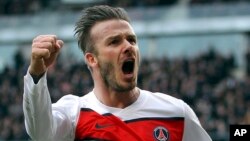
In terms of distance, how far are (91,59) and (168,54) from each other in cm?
1378

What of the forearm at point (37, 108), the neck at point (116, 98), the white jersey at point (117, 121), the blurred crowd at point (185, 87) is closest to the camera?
the forearm at point (37, 108)

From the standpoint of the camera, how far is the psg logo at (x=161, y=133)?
420cm

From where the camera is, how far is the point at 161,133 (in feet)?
13.8

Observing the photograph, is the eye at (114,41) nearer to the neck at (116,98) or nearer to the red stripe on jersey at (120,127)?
the neck at (116,98)

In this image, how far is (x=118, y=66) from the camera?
13.9ft

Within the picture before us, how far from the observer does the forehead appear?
4.27m

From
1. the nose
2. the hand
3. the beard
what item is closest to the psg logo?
the beard

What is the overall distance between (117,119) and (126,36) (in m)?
0.44

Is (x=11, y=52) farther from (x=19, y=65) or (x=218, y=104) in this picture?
(x=218, y=104)

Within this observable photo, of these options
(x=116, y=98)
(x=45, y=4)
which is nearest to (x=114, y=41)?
(x=116, y=98)

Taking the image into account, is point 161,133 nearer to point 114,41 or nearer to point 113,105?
point 113,105

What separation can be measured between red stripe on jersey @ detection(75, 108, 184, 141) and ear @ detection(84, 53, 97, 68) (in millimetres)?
245

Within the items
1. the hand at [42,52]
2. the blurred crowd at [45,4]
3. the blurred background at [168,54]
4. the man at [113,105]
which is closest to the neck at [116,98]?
the man at [113,105]

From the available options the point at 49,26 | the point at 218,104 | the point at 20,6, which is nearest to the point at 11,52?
the point at 49,26
